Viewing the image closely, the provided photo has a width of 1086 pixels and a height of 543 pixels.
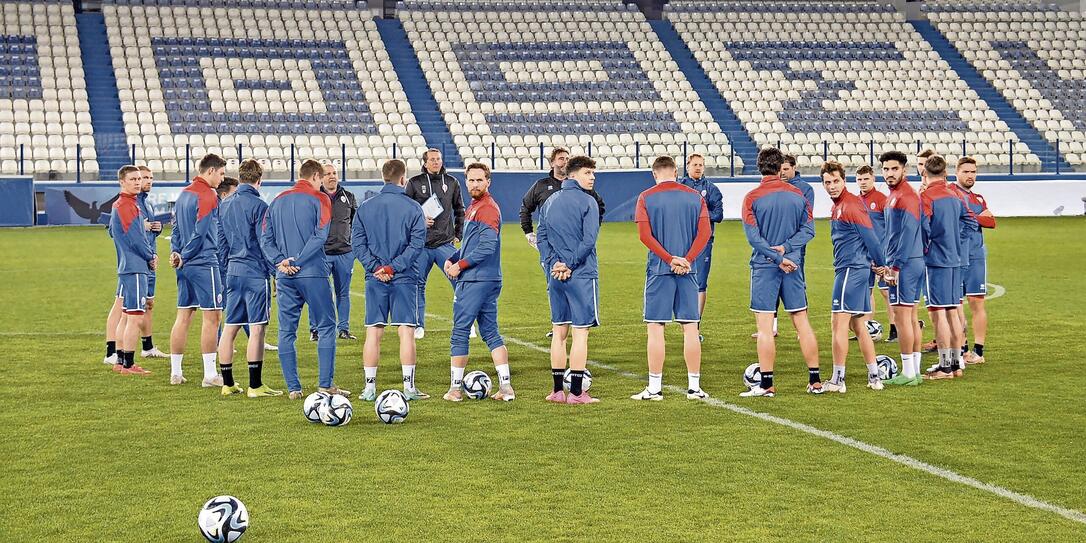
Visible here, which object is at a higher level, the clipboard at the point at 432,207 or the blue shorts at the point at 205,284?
the clipboard at the point at 432,207

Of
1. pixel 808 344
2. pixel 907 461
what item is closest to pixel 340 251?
pixel 808 344

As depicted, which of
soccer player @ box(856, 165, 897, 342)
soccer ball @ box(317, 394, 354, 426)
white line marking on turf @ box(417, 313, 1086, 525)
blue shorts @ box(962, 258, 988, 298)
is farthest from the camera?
blue shorts @ box(962, 258, 988, 298)

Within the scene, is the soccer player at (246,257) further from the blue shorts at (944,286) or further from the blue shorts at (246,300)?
the blue shorts at (944,286)

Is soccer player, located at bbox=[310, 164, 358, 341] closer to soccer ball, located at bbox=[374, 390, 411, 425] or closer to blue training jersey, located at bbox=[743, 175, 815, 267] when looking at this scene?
soccer ball, located at bbox=[374, 390, 411, 425]

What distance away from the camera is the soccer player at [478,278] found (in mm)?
9484

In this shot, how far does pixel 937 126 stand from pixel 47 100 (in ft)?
86.4

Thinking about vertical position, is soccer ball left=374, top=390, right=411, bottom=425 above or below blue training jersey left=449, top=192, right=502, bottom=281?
below

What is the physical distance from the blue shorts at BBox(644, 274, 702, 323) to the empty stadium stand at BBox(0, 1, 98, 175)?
1074 inches

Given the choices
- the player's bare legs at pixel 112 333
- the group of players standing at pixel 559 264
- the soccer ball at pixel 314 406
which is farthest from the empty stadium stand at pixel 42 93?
the soccer ball at pixel 314 406

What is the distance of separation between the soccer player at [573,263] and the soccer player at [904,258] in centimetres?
250

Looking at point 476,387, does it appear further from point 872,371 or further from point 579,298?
point 872,371

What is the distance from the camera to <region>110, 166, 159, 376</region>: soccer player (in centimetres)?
1118

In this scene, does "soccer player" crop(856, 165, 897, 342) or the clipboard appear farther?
"soccer player" crop(856, 165, 897, 342)

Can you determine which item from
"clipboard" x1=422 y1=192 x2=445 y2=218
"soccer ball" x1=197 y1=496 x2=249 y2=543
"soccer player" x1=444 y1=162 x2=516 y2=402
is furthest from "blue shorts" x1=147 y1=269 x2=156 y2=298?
"soccer ball" x1=197 y1=496 x2=249 y2=543
